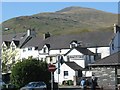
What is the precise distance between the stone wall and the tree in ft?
28.3

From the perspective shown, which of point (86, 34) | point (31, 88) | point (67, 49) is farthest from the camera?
point (86, 34)

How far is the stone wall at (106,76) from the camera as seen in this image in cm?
3638

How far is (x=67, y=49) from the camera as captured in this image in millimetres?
80000

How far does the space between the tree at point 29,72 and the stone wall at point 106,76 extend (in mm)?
8628

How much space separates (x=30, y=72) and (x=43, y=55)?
1519 inches

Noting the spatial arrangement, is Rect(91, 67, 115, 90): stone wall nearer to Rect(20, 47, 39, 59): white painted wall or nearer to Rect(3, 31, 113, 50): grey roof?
Rect(3, 31, 113, 50): grey roof

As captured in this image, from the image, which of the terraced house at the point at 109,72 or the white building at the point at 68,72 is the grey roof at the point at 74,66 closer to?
the white building at the point at 68,72

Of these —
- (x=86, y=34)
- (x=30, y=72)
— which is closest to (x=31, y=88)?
(x=30, y=72)

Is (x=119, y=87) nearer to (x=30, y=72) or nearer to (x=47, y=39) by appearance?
(x=30, y=72)

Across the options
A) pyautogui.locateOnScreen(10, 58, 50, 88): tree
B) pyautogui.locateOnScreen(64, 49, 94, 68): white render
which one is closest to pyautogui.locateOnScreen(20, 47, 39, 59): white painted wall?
pyautogui.locateOnScreen(64, 49, 94, 68): white render

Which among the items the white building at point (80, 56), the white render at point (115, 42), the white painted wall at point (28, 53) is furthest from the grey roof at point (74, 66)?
the white painted wall at point (28, 53)

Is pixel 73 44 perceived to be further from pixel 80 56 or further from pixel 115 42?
pixel 115 42

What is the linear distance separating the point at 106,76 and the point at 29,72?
10.9 m

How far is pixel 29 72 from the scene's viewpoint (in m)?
44.0
